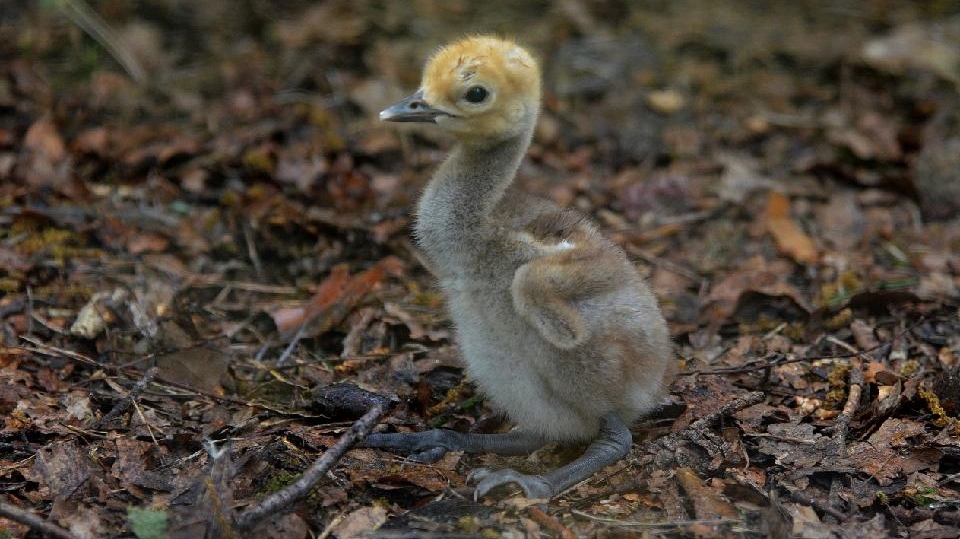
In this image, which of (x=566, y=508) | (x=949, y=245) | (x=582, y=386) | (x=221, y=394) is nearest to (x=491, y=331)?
(x=582, y=386)

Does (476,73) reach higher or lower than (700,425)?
higher

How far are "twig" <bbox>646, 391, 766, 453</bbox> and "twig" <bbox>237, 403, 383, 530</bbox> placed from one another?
1221mm

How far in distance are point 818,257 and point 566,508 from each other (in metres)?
3.02

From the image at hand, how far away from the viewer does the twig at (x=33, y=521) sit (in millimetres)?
3467

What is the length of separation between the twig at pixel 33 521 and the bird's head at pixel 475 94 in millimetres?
1894

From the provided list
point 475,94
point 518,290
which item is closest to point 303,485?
point 518,290

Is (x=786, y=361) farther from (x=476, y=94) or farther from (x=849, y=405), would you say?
(x=476, y=94)

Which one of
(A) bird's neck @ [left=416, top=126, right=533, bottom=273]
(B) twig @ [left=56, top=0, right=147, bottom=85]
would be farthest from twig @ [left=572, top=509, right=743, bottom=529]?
(B) twig @ [left=56, top=0, right=147, bottom=85]

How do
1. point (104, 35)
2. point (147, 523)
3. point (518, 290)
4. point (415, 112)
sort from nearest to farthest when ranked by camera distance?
1. point (147, 523)
2. point (518, 290)
3. point (415, 112)
4. point (104, 35)

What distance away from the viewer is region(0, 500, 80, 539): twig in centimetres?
347

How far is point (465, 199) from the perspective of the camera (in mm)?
4332

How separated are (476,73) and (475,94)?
8cm

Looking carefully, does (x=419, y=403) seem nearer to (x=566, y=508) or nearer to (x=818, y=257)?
(x=566, y=508)

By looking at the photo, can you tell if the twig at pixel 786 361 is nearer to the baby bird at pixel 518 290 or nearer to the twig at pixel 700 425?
the twig at pixel 700 425
